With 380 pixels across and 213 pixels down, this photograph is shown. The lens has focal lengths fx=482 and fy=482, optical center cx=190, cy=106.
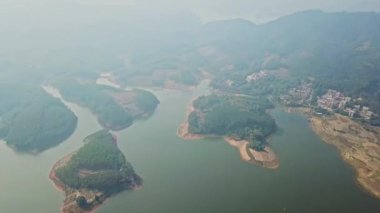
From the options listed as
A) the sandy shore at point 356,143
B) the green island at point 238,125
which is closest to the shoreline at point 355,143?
the sandy shore at point 356,143

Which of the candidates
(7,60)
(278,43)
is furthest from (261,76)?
(7,60)

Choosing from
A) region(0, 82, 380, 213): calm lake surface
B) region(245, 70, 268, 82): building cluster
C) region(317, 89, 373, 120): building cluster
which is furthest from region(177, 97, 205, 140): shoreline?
region(245, 70, 268, 82): building cluster

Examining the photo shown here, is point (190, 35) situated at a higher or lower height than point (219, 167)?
lower

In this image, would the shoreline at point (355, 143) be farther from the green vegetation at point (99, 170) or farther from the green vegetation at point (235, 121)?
the green vegetation at point (99, 170)

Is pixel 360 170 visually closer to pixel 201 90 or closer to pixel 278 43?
pixel 201 90

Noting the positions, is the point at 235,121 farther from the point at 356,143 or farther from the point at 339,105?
the point at 339,105

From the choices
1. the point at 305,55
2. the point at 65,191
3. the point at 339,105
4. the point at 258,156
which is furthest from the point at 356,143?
the point at 305,55
